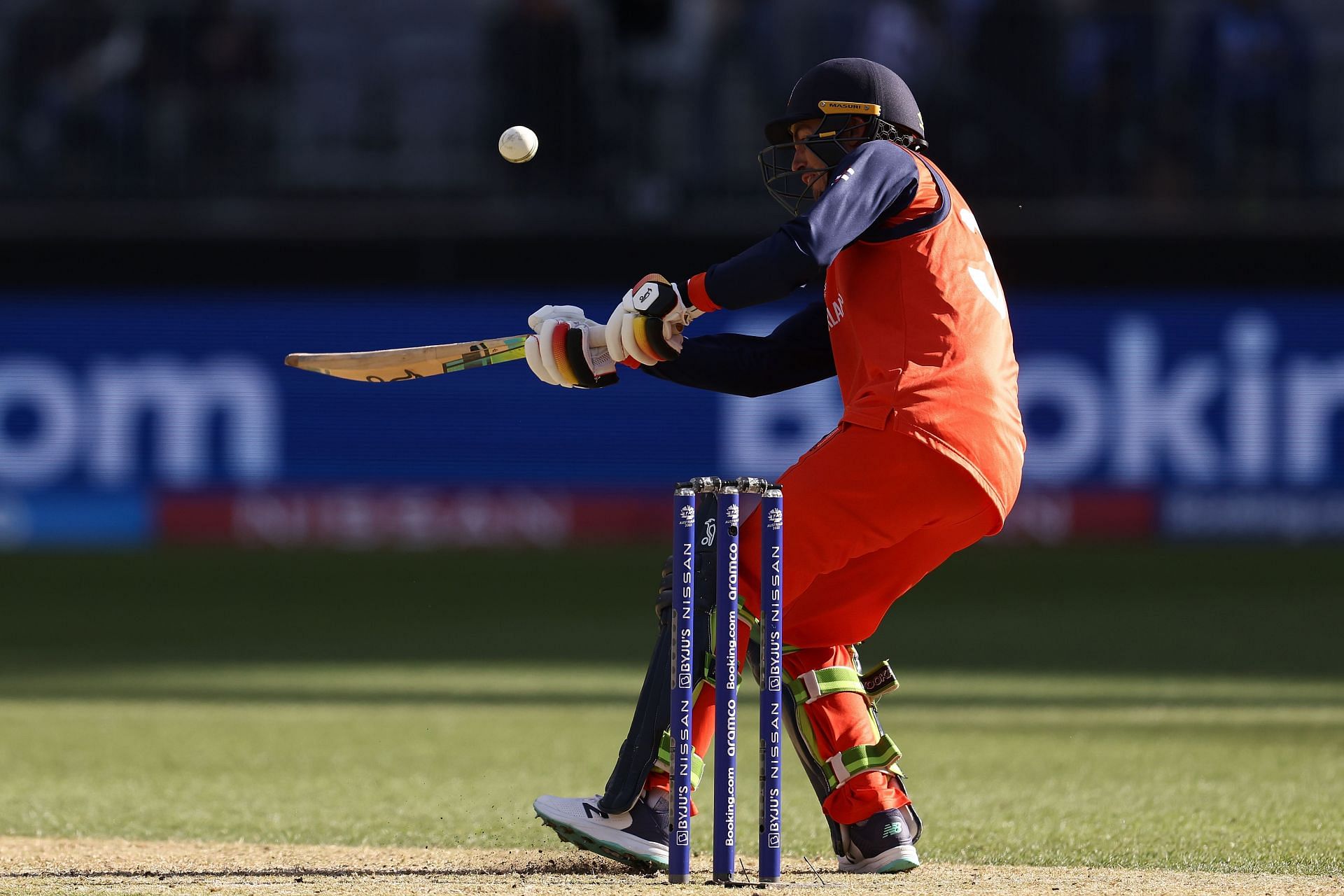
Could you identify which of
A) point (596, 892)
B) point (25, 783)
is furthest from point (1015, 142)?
point (596, 892)

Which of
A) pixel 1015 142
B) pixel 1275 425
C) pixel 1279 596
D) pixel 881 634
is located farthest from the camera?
pixel 1015 142

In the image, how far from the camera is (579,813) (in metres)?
4.21

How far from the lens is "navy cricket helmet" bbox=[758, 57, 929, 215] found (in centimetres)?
421

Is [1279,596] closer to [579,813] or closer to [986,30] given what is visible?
[986,30]

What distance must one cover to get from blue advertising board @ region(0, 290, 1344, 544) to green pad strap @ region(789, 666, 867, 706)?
8.14 metres

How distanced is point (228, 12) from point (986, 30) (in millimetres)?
5726

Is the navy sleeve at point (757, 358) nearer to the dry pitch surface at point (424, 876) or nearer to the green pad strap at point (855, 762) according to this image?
the green pad strap at point (855, 762)

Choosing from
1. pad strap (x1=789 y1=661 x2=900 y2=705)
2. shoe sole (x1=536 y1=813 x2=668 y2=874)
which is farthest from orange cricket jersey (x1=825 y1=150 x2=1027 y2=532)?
shoe sole (x1=536 y1=813 x2=668 y2=874)

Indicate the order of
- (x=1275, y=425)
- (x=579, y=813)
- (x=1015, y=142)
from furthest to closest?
1. (x=1015, y=142)
2. (x=1275, y=425)
3. (x=579, y=813)

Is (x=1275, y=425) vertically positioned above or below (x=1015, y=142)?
below

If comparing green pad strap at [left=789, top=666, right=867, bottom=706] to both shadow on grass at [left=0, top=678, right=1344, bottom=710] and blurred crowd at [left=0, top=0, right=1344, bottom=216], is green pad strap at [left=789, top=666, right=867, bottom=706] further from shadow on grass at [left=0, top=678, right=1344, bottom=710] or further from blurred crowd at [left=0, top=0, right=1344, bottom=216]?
blurred crowd at [left=0, top=0, right=1344, bottom=216]

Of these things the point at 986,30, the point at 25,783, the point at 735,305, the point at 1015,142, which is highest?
the point at 986,30

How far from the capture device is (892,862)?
4133 millimetres

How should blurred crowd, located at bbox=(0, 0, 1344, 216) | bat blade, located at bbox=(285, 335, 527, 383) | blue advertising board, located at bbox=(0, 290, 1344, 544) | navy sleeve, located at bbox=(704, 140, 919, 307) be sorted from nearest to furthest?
navy sleeve, located at bbox=(704, 140, 919, 307), bat blade, located at bbox=(285, 335, 527, 383), blue advertising board, located at bbox=(0, 290, 1344, 544), blurred crowd, located at bbox=(0, 0, 1344, 216)
